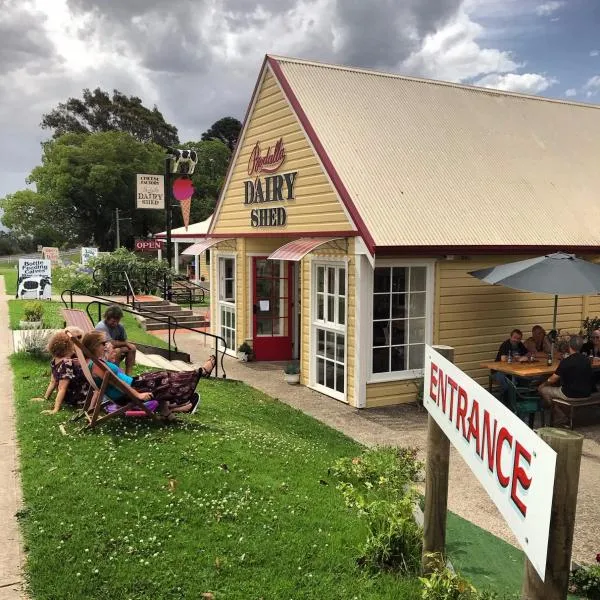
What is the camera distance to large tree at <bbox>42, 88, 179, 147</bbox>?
64812mm

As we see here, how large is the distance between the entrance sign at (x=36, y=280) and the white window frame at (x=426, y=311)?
1400 cm

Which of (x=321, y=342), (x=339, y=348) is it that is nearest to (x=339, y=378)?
(x=339, y=348)

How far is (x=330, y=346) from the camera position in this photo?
10.9m

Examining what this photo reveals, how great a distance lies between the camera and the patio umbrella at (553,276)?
8.80m

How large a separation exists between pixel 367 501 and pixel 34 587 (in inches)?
112

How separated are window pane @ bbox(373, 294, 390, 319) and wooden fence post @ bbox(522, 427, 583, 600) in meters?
7.81

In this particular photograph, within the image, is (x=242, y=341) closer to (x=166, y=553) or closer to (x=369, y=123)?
(x=369, y=123)

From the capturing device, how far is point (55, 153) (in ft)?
170

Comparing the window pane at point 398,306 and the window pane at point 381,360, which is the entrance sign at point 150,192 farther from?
the window pane at point 381,360

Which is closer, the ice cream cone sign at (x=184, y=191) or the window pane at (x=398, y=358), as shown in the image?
the window pane at (x=398, y=358)

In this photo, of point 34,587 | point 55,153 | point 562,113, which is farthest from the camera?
point 55,153

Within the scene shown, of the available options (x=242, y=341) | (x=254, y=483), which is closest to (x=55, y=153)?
(x=242, y=341)

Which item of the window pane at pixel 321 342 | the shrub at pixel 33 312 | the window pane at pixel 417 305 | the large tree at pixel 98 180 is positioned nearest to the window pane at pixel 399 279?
the window pane at pixel 417 305

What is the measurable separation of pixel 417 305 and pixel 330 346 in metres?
1.73
